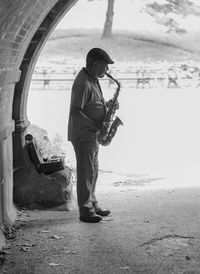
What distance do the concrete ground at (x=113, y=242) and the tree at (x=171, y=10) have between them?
8.93m

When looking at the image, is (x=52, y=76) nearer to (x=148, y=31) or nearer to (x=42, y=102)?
(x=42, y=102)

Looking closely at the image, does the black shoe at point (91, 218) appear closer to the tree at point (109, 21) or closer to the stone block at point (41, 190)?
the stone block at point (41, 190)

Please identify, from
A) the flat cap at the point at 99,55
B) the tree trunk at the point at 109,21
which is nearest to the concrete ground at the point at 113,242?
the flat cap at the point at 99,55

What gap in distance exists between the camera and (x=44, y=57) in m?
15.6

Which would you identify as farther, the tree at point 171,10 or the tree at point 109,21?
the tree at point 171,10

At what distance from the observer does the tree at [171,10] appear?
49.9 feet

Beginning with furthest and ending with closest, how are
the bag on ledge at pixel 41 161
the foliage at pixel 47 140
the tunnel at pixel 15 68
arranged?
the foliage at pixel 47 140 < the bag on ledge at pixel 41 161 < the tunnel at pixel 15 68

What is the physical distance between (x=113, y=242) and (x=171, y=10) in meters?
11.4

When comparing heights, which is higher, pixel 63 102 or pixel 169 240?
pixel 63 102

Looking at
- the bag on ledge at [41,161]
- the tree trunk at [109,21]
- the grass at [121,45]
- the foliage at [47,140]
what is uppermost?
the tree trunk at [109,21]

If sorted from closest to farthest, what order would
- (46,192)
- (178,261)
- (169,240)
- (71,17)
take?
(178,261) → (169,240) → (46,192) → (71,17)

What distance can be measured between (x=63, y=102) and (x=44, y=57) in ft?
5.13

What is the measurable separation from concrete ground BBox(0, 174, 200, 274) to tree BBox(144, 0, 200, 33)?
29.3 feet

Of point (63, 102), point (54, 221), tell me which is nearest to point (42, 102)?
point (63, 102)
